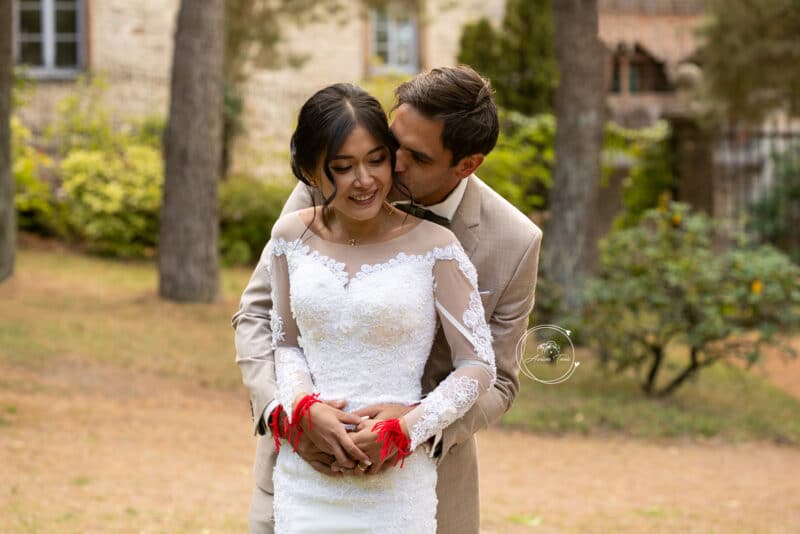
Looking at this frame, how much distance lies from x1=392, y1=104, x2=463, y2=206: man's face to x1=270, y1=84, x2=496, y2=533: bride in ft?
0.15

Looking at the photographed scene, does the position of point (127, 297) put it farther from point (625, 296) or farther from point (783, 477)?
point (783, 477)

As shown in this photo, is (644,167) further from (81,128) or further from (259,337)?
(259,337)

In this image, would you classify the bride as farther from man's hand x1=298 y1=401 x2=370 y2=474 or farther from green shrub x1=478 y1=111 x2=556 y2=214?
green shrub x1=478 y1=111 x2=556 y2=214

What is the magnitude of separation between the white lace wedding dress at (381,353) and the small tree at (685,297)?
6.75 metres

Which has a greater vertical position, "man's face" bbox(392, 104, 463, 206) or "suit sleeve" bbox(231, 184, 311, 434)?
"man's face" bbox(392, 104, 463, 206)

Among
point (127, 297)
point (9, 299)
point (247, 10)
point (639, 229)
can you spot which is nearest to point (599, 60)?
point (639, 229)

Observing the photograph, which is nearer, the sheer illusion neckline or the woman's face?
the woman's face

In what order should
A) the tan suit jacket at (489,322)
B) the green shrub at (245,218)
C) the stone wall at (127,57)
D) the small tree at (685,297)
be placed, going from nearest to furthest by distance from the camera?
the tan suit jacket at (489,322)
the small tree at (685,297)
the green shrub at (245,218)
the stone wall at (127,57)

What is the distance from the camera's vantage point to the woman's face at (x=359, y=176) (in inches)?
105

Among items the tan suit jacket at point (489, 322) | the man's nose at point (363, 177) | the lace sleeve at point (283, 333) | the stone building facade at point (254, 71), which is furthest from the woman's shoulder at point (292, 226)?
the stone building facade at point (254, 71)

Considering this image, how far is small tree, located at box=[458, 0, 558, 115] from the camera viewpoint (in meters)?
18.2

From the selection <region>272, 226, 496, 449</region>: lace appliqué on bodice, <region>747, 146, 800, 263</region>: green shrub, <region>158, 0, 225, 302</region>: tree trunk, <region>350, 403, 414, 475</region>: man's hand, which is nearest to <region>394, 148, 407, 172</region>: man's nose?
<region>272, 226, 496, 449</region>: lace appliqué on bodice

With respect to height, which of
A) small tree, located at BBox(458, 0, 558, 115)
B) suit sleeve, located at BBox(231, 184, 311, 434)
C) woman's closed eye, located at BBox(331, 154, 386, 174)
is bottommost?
suit sleeve, located at BBox(231, 184, 311, 434)

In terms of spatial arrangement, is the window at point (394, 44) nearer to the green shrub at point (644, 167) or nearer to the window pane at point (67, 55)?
the green shrub at point (644, 167)
